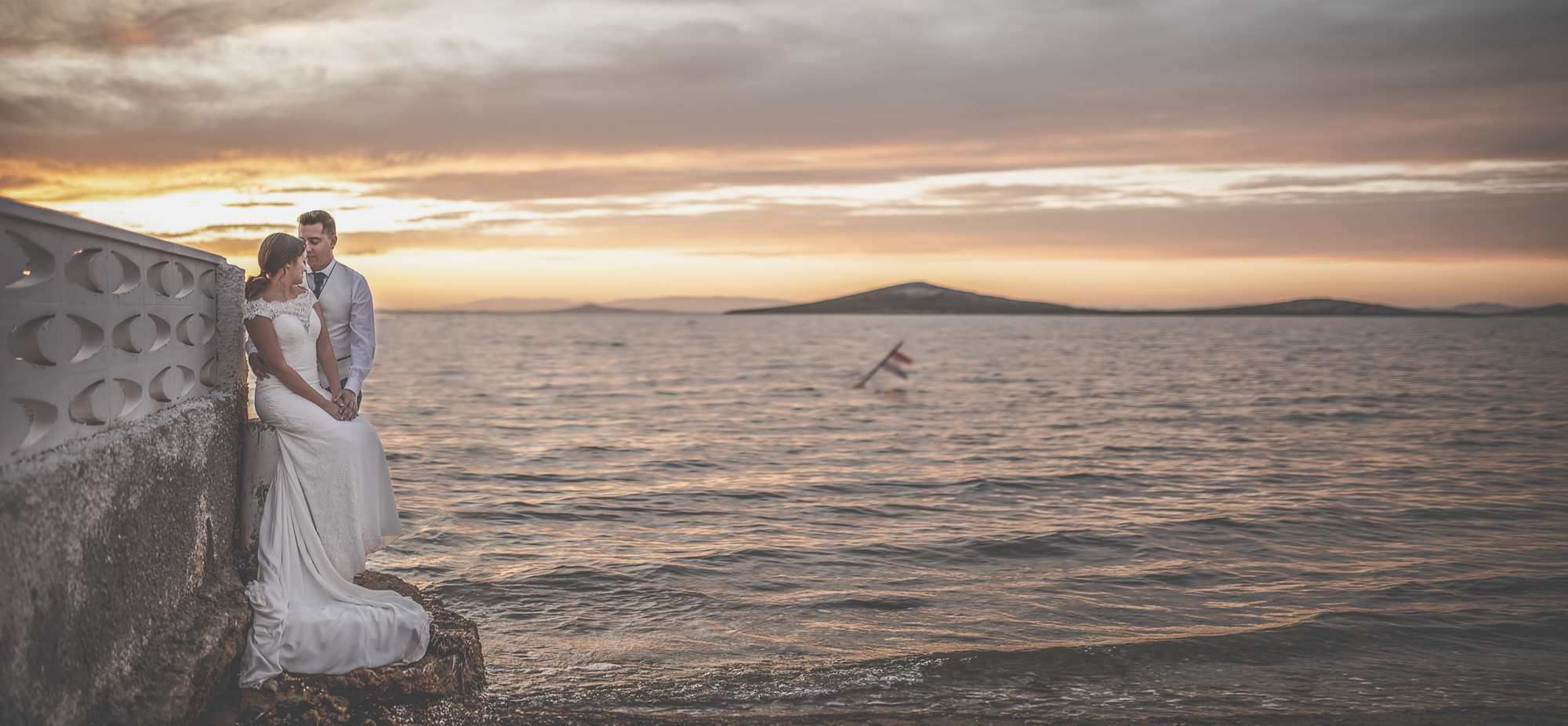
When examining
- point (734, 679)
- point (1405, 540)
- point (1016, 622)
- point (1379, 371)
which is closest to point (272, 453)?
point (734, 679)

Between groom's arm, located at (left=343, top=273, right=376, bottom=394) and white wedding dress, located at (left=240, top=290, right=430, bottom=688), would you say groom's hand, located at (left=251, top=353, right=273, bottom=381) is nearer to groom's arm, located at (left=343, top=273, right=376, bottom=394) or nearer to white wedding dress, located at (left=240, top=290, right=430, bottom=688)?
white wedding dress, located at (left=240, top=290, right=430, bottom=688)

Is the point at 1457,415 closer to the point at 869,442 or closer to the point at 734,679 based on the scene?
the point at 869,442

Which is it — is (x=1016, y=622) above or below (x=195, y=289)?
below

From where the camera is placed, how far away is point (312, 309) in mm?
5527

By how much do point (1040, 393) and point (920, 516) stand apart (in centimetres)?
2456

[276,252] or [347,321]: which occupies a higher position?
[276,252]

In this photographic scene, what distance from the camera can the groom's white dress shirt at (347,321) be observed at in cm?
623

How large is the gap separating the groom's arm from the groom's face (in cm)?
29

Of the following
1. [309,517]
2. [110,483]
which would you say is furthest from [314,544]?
[110,483]

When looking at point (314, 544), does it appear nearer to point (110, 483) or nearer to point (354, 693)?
point (354, 693)

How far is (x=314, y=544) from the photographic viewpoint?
538 centimetres

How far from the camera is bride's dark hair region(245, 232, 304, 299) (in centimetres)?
532

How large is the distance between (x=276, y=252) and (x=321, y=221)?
967 millimetres

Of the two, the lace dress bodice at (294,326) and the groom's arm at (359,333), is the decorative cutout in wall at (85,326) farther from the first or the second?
the groom's arm at (359,333)
